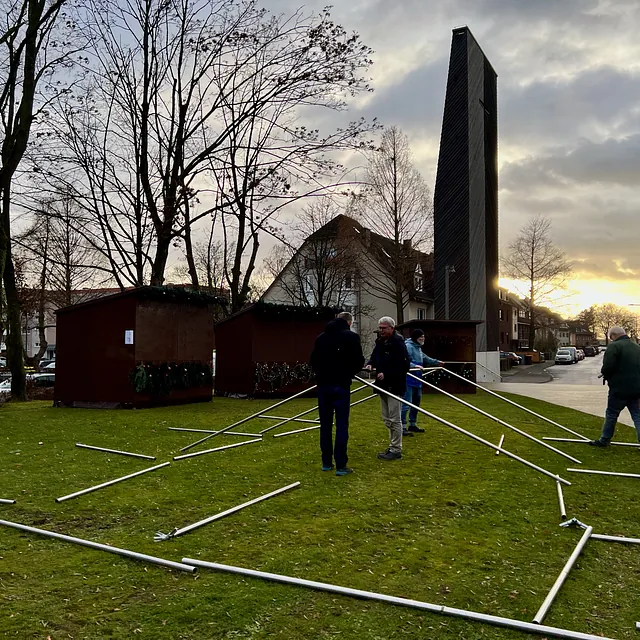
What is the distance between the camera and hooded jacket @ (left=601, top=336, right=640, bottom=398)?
9.45 meters

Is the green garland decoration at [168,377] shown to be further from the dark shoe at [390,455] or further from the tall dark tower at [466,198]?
the tall dark tower at [466,198]

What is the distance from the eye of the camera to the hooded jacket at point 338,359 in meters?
7.70

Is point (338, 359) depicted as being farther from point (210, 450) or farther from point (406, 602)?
→ point (406, 602)

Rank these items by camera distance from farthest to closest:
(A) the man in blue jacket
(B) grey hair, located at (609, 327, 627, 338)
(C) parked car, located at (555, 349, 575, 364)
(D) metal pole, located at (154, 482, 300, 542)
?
(C) parked car, located at (555, 349, 575, 364) < (A) the man in blue jacket < (B) grey hair, located at (609, 327, 627, 338) < (D) metal pole, located at (154, 482, 300, 542)

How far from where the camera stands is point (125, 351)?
49.3 ft

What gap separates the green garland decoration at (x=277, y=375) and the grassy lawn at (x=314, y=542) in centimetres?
865

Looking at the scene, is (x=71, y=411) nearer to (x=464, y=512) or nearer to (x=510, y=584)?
(x=464, y=512)

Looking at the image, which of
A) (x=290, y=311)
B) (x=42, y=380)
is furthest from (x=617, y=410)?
(x=42, y=380)

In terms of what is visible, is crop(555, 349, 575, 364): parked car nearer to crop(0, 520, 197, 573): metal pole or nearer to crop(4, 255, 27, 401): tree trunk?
crop(4, 255, 27, 401): tree trunk

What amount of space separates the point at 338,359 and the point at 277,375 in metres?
11.1

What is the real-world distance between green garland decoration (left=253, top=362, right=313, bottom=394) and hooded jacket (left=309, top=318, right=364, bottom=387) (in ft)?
34.3

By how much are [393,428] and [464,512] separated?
→ 8.49 ft

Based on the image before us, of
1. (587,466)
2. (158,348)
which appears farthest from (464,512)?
(158,348)

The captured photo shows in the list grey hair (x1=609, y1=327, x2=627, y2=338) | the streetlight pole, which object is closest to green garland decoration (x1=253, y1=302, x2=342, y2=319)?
grey hair (x1=609, y1=327, x2=627, y2=338)
